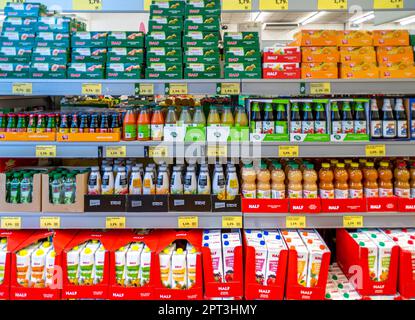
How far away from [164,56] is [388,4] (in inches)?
58.8

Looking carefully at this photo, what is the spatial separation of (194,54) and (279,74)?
547 mm

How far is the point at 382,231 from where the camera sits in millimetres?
2516

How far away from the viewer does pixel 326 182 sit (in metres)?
2.44

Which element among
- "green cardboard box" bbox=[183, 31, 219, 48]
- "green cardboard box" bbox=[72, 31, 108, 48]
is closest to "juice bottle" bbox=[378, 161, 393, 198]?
"green cardboard box" bbox=[183, 31, 219, 48]

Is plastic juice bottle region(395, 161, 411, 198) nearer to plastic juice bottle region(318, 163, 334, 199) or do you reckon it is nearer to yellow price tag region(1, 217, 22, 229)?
plastic juice bottle region(318, 163, 334, 199)

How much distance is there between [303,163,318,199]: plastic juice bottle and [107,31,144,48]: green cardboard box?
4.42 ft

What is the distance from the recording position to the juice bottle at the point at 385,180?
2431 mm

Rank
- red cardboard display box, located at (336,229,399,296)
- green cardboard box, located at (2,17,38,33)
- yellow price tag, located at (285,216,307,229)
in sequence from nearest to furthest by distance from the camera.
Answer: red cardboard display box, located at (336,229,399,296) → yellow price tag, located at (285,216,307,229) → green cardboard box, located at (2,17,38,33)

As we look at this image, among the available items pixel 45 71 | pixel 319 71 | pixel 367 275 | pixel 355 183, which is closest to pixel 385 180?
pixel 355 183

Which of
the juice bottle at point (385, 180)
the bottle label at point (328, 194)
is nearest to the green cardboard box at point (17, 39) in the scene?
the bottle label at point (328, 194)

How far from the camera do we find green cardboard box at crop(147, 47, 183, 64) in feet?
7.79

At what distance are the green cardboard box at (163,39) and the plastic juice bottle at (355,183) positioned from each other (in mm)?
1387

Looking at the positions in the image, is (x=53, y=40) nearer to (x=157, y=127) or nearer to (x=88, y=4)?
(x=88, y=4)
